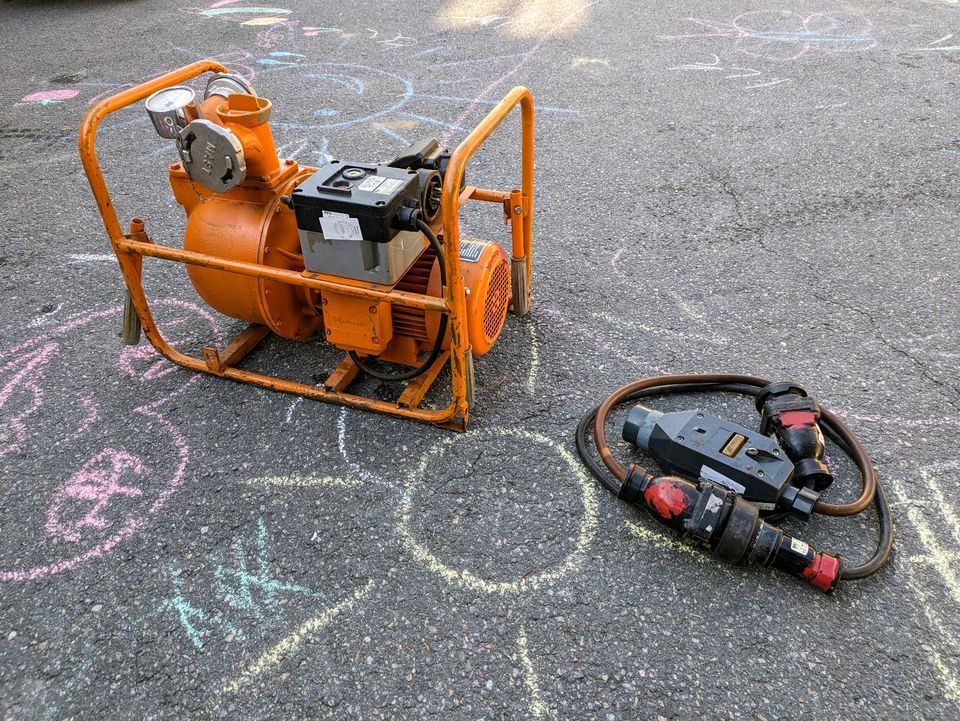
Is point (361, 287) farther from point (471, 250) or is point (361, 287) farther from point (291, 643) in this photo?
point (291, 643)

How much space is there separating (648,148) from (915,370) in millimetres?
2386

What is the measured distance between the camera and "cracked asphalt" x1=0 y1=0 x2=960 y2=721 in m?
1.86

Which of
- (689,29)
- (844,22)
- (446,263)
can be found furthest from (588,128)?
(844,22)

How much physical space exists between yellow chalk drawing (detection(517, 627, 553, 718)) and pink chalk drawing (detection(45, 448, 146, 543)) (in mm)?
1418

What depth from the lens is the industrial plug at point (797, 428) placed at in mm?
2150

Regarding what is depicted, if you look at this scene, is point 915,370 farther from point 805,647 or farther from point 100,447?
point 100,447

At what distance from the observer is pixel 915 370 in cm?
275

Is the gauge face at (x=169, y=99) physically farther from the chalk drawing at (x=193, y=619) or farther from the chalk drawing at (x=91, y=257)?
the chalk drawing at (x=193, y=619)

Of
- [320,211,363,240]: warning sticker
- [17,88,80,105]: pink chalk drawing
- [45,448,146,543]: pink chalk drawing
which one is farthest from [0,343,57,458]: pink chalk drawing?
[17,88,80,105]: pink chalk drawing

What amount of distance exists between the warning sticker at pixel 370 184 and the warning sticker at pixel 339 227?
11 cm

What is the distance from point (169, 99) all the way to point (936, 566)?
2.95 meters

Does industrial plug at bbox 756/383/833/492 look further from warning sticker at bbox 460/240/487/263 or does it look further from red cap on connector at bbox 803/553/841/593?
warning sticker at bbox 460/240/487/263

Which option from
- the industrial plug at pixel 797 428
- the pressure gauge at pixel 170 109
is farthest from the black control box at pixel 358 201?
the industrial plug at pixel 797 428

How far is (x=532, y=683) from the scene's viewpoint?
184cm
